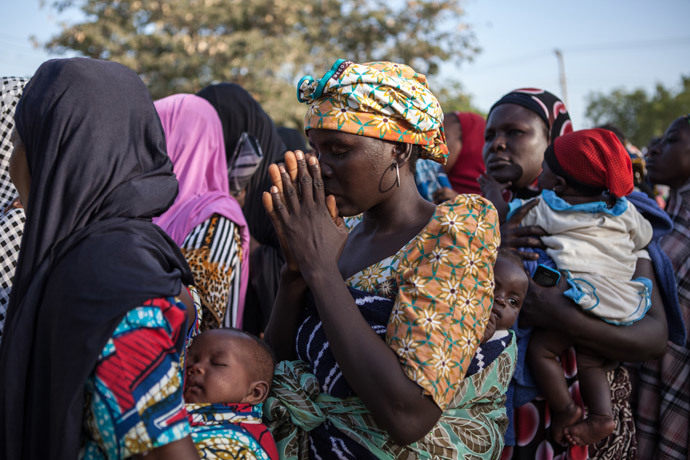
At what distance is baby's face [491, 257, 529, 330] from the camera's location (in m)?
2.37

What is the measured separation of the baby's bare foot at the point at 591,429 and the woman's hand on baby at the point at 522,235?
781 millimetres

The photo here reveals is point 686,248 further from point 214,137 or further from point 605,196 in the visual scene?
point 214,137

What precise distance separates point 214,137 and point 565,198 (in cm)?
207

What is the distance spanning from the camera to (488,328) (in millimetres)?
2113

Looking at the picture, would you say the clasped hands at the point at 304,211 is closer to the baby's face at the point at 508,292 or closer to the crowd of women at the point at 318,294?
the crowd of women at the point at 318,294

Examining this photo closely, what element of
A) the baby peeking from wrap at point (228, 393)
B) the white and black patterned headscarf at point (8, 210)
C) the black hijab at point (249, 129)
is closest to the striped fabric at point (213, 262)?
the white and black patterned headscarf at point (8, 210)

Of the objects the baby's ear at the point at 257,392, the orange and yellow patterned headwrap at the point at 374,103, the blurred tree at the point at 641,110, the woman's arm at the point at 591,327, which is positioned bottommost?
the blurred tree at the point at 641,110

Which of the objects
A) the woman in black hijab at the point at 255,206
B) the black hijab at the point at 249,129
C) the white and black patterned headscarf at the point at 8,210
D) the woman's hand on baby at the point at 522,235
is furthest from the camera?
the black hijab at the point at 249,129

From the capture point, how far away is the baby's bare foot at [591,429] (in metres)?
2.59

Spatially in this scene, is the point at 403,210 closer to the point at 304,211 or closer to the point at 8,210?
A: the point at 304,211

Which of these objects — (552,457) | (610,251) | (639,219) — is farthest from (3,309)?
(639,219)

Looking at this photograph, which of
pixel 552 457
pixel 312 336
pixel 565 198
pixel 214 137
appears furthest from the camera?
pixel 214 137

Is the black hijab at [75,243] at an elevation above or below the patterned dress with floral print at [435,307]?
above

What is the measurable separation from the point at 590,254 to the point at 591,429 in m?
0.80
